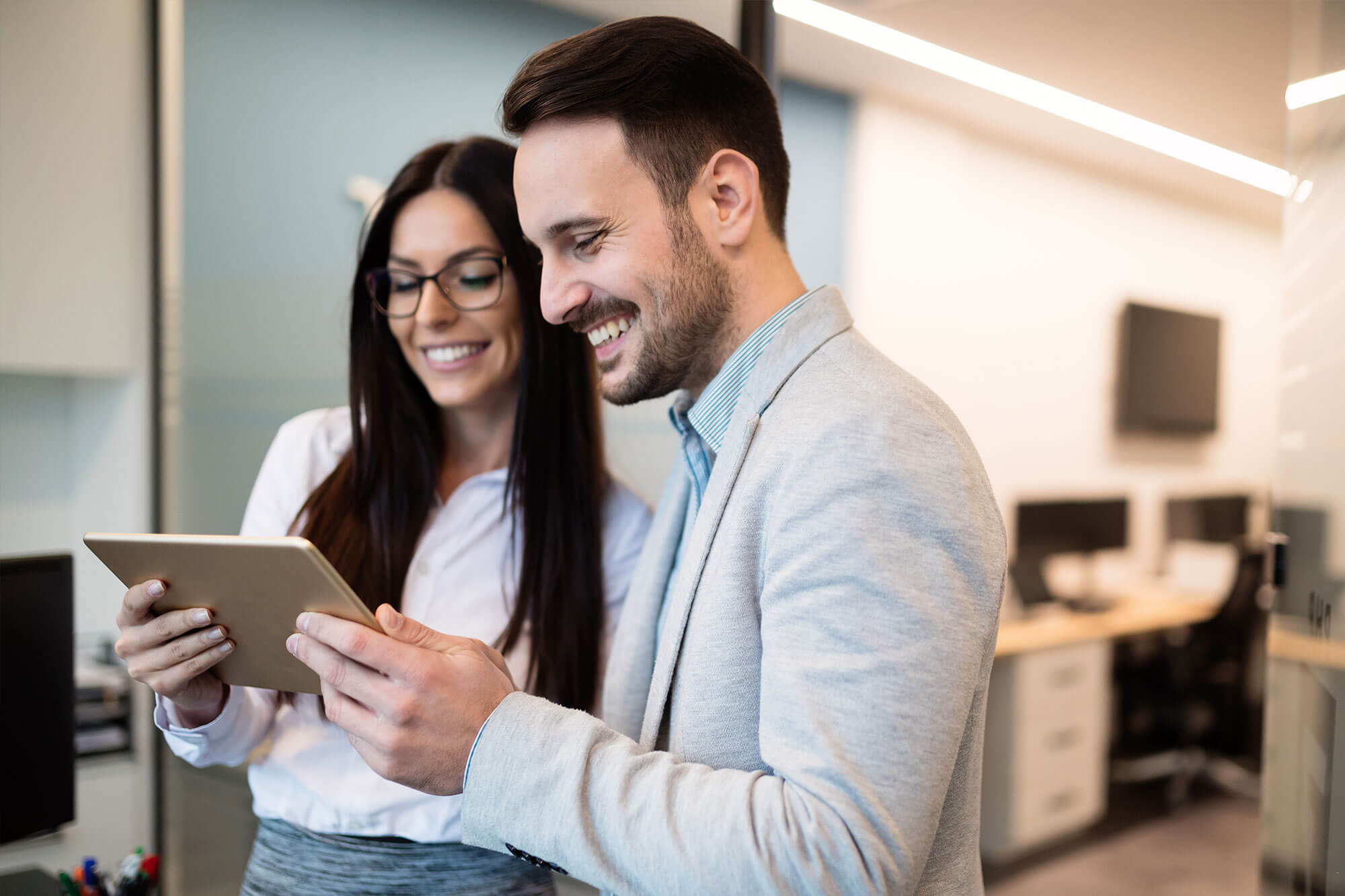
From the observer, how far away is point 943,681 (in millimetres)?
750

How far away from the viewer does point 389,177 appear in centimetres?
213

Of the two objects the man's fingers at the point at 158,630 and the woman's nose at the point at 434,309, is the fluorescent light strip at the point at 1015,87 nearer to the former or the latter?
the woman's nose at the point at 434,309

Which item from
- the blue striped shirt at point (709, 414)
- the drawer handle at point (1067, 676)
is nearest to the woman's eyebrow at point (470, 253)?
the blue striped shirt at point (709, 414)

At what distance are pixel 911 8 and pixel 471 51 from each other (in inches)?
34.6

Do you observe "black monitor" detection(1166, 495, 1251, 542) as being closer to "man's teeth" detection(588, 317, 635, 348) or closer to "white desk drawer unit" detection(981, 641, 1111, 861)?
"white desk drawer unit" detection(981, 641, 1111, 861)

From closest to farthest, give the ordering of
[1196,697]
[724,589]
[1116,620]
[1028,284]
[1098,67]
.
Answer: [724,589], [1098,67], [1028,284], [1116,620], [1196,697]

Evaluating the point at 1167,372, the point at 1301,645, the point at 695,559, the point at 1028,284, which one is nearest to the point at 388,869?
the point at 695,559

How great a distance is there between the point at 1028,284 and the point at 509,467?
1.51 m

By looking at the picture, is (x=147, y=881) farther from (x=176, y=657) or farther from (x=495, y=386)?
(x=495, y=386)

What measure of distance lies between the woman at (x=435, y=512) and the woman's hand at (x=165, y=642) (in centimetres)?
12

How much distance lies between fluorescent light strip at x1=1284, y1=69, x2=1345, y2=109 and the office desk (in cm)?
231

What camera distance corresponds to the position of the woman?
126 cm

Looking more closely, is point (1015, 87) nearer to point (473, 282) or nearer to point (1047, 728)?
point (473, 282)

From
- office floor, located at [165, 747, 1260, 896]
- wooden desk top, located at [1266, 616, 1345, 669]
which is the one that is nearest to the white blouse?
office floor, located at [165, 747, 1260, 896]
